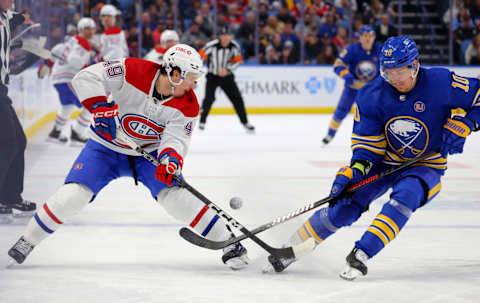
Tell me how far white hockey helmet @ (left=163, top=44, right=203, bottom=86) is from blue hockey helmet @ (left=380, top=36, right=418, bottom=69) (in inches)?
27.2

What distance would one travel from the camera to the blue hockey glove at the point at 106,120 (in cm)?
280

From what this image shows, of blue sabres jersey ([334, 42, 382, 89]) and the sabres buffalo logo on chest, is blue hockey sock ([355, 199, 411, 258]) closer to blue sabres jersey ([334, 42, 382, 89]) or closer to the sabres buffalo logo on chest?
the sabres buffalo logo on chest

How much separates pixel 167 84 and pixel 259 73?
26.5 feet

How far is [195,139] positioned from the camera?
26.0 ft

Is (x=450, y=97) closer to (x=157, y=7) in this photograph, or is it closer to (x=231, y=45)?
(x=231, y=45)

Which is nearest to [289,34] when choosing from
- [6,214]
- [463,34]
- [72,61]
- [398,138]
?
[463,34]

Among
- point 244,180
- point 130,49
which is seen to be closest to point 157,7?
point 130,49

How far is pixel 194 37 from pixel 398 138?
832cm

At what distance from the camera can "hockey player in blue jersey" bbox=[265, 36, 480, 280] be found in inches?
105

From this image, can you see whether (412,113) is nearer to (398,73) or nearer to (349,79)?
(398,73)

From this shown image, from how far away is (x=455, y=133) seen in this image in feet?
8.79

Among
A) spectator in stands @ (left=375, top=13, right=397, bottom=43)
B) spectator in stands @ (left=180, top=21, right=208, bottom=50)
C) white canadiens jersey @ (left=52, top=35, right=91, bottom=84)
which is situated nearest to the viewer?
white canadiens jersey @ (left=52, top=35, right=91, bottom=84)

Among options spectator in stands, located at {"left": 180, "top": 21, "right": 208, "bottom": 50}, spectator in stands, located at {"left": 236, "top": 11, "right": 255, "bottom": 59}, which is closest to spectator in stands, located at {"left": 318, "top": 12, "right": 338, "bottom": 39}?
spectator in stands, located at {"left": 236, "top": 11, "right": 255, "bottom": 59}

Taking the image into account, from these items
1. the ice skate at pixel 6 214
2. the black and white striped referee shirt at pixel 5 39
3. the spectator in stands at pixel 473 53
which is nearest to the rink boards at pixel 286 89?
the spectator in stands at pixel 473 53
